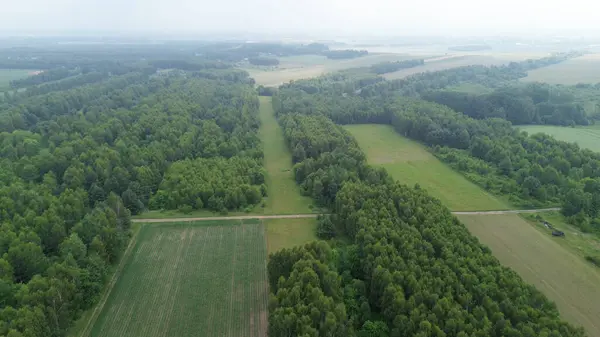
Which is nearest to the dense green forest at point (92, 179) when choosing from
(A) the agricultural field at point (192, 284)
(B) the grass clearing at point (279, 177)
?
(B) the grass clearing at point (279, 177)

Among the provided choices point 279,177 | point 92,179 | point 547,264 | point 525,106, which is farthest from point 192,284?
point 525,106

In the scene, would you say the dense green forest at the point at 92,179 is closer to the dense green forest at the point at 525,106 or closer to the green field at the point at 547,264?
the green field at the point at 547,264

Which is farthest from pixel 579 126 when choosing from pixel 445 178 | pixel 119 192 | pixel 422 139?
pixel 119 192

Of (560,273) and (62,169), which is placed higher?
(62,169)

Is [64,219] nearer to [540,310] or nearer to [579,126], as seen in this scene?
[540,310]

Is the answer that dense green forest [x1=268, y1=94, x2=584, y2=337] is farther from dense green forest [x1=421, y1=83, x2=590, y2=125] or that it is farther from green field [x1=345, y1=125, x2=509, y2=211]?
dense green forest [x1=421, y1=83, x2=590, y2=125]

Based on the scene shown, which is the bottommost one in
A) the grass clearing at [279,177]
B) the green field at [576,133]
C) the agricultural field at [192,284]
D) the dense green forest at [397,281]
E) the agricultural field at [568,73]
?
the agricultural field at [192,284]

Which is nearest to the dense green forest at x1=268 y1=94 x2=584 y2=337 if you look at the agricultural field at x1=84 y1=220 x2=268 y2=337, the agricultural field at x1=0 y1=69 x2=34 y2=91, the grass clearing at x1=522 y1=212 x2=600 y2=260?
the agricultural field at x1=84 y1=220 x2=268 y2=337
